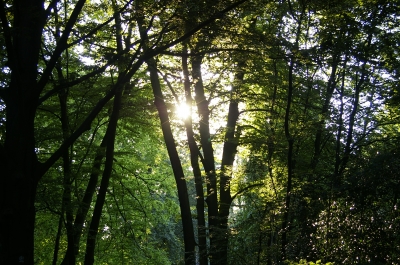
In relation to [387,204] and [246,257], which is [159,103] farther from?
[387,204]

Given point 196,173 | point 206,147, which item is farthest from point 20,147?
point 206,147

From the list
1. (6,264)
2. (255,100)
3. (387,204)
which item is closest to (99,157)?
(255,100)

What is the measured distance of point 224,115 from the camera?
12.8 m

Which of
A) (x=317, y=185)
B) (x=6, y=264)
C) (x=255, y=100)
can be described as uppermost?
(x=255, y=100)

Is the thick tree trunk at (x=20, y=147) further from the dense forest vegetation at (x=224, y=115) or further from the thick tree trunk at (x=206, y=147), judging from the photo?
the thick tree trunk at (x=206, y=147)

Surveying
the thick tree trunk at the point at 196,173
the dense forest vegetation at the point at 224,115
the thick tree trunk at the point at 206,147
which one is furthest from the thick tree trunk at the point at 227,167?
the thick tree trunk at the point at 196,173

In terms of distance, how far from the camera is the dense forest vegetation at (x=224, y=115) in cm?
638

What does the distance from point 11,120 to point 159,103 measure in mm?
3763

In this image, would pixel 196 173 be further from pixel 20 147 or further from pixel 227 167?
pixel 20 147

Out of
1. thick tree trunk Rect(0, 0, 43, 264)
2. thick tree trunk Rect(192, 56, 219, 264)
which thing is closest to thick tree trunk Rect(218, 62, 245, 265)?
thick tree trunk Rect(192, 56, 219, 264)

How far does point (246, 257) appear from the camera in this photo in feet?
29.5

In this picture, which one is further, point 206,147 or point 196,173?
point 206,147

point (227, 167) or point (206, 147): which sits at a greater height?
point (206, 147)

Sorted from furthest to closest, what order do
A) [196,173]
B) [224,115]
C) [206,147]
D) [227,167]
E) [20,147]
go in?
[224,115] → [206,147] → [196,173] → [227,167] → [20,147]
